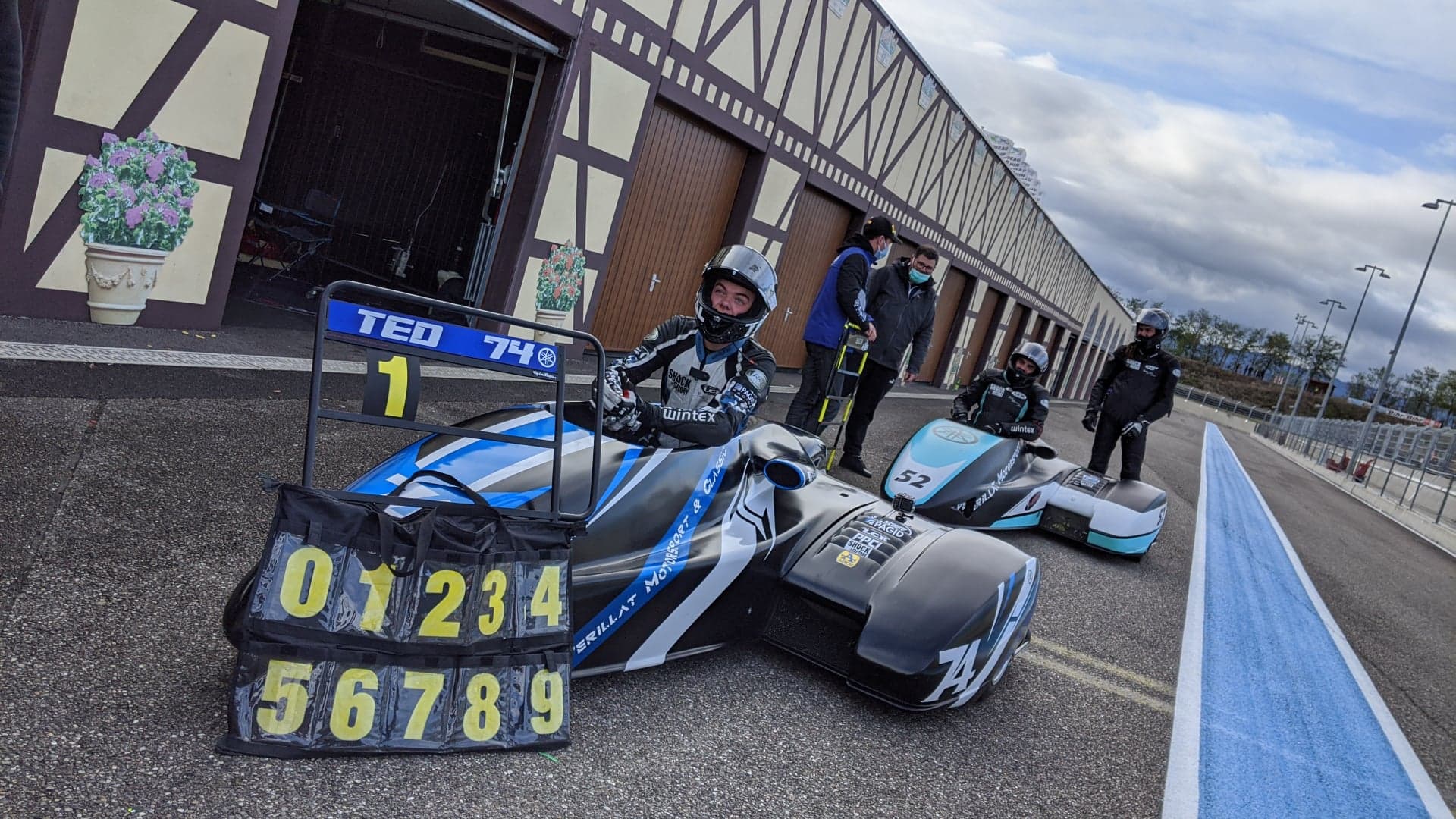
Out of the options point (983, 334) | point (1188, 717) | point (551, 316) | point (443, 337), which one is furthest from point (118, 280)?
point (983, 334)

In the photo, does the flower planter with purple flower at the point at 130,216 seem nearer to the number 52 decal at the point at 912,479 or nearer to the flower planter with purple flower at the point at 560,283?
the flower planter with purple flower at the point at 560,283

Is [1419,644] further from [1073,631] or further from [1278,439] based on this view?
[1278,439]

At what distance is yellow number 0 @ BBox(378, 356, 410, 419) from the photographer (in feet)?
7.73

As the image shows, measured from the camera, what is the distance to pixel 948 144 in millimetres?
19281

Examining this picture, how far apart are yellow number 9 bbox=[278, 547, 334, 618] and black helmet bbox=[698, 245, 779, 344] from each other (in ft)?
6.59

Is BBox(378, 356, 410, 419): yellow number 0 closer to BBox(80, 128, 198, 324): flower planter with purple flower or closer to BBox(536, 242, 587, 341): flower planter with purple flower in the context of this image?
BBox(80, 128, 198, 324): flower planter with purple flower

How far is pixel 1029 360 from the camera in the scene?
7250 millimetres

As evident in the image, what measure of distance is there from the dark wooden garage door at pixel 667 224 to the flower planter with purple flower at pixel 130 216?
4.78m

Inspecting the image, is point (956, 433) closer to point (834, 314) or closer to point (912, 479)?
point (912, 479)

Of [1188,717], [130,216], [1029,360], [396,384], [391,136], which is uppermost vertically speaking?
[391,136]

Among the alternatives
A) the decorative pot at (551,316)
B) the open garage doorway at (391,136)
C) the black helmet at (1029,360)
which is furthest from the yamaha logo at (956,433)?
the open garage doorway at (391,136)

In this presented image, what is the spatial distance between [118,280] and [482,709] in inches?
191

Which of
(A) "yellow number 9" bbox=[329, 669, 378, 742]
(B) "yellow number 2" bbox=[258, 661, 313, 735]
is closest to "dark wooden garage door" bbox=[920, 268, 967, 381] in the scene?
(A) "yellow number 9" bbox=[329, 669, 378, 742]

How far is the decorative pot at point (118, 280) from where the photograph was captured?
5.79 m
